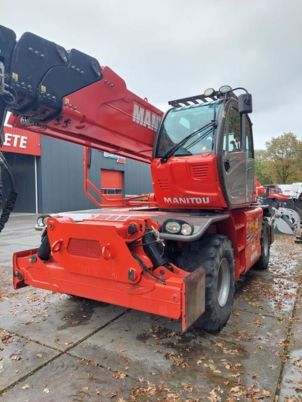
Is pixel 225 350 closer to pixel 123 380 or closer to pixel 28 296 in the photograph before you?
pixel 123 380

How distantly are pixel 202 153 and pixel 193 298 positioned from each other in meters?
1.90

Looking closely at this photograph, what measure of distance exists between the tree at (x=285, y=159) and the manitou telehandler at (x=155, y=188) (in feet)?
113

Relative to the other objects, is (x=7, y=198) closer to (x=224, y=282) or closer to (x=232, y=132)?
(x=224, y=282)

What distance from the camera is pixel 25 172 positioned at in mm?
21219

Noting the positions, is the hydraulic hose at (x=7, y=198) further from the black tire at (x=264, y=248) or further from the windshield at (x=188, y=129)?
the black tire at (x=264, y=248)

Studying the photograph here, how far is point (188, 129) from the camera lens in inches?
176

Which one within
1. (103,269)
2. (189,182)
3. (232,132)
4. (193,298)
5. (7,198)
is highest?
(232,132)

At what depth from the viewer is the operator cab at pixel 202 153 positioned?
160 inches

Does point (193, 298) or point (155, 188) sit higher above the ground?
point (155, 188)

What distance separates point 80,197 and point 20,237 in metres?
12.1

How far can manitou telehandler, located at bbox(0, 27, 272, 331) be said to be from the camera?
2990 mm

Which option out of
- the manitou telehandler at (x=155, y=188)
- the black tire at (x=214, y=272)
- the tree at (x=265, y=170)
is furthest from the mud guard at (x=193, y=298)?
the tree at (x=265, y=170)

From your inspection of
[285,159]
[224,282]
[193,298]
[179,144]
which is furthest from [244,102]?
[285,159]

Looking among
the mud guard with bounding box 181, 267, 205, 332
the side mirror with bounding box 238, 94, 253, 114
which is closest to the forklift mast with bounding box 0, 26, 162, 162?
the side mirror with bounding box 238, 94, 253, 114
